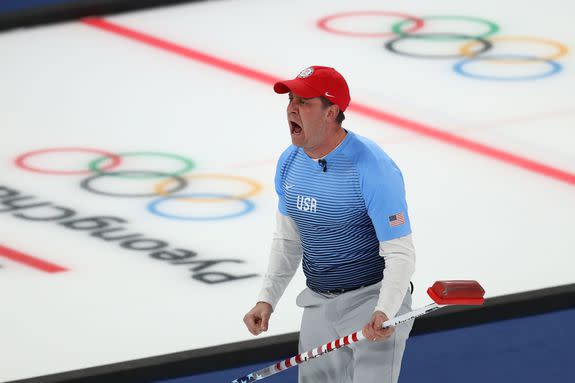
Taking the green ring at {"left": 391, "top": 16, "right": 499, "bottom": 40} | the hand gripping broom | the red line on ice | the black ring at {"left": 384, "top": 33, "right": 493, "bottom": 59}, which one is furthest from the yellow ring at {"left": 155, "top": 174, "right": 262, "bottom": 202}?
the hand gripping broom

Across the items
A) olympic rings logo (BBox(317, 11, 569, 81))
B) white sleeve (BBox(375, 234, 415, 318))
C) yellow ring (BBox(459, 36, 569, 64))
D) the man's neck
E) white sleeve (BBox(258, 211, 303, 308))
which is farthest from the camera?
yellow ring (BBox(459, 36, 569, 64))

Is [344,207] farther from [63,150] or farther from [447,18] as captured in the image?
[447,18]

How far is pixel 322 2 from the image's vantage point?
943 centimetres

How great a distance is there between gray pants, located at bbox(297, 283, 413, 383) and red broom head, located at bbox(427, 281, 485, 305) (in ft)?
0.84

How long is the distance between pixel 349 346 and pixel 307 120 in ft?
1.82

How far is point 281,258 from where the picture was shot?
3.79m

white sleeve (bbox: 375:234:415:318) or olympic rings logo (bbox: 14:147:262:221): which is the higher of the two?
white sleeve (bbox: 375:234:415:318)

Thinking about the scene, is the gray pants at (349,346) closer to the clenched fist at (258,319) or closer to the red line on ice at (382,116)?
the clenched fist at (258,319)

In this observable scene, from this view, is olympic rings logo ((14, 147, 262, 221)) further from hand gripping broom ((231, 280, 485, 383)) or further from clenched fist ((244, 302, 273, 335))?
hand gripping broom ((231, 280, 485, 383))

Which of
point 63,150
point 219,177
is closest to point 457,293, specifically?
point 219,177

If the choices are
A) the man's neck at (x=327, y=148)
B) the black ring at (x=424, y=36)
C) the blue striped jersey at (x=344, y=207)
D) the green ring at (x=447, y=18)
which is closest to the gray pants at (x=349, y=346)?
the blue striped jersey at (x=344, y=207)

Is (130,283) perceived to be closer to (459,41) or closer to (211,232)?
(211,232)

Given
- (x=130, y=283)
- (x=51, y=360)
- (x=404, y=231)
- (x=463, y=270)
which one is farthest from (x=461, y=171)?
(x=404, y=231)

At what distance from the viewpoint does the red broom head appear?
337cm
